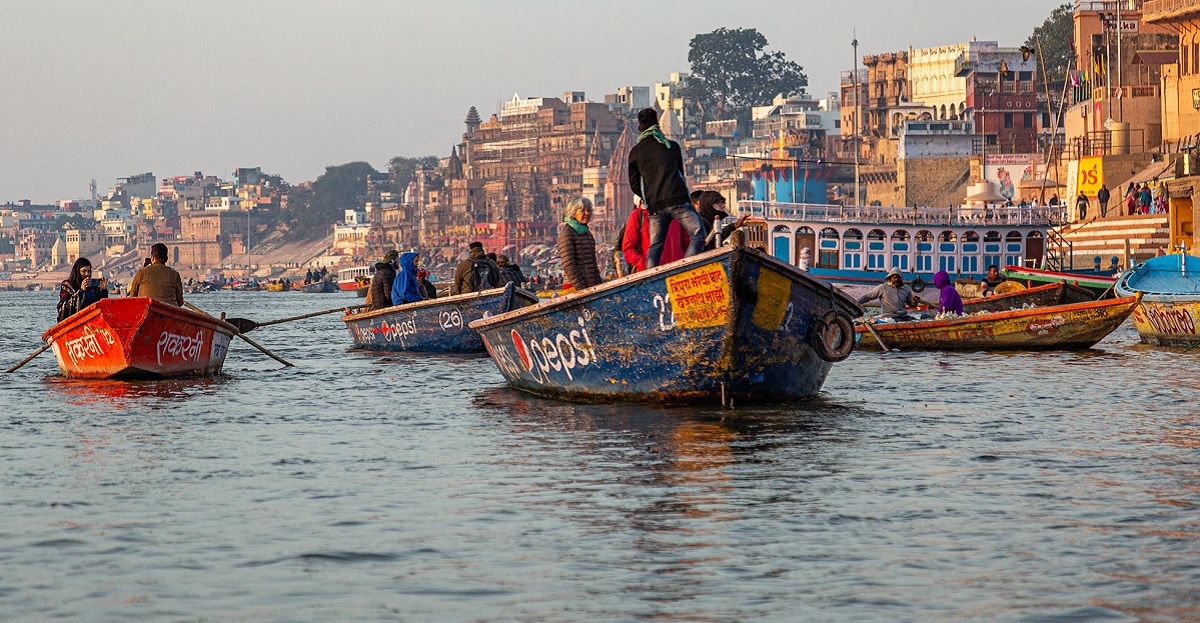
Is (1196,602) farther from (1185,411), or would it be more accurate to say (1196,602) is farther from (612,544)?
(1185,411)

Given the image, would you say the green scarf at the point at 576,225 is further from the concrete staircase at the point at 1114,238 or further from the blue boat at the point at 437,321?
the concrete staircase at the point at 1114,238

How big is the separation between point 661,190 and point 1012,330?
36.2 feet

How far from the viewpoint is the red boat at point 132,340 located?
18516 millimetres

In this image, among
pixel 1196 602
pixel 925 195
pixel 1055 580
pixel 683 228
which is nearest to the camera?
pixel 1196 602

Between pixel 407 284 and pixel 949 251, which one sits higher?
pixel 949 251

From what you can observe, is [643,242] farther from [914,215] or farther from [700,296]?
[914,215]

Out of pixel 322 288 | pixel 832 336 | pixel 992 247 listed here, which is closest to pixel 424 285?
pixel 832 336

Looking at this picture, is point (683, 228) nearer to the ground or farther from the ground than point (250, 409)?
farther from the ground

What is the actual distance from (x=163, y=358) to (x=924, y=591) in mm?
13410

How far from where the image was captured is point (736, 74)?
19050 cm

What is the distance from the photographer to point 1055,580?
7.47 meters

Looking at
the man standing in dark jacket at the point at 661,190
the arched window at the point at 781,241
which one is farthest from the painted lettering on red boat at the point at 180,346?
the arched window at the point at 781,241

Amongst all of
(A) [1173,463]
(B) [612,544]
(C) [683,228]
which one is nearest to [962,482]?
(A) [1173,463]

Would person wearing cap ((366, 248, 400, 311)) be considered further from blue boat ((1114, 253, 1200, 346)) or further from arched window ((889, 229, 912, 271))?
arched window ((889, 229, 912, 271))
